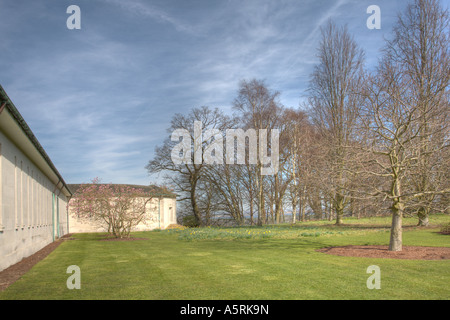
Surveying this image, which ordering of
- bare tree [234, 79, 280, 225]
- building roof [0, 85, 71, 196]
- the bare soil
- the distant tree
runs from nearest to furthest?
building roof [0, 85, 71, 196], the bare soil, the distant tree, bare tree [234, 79, 280, 225]

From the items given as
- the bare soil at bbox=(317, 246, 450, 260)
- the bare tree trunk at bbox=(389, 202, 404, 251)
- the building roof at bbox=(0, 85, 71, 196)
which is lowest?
the bare soil at bbox=(317, 246, 450, 260)

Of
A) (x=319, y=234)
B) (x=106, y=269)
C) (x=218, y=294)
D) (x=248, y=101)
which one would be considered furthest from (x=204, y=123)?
(x=218, y=294)

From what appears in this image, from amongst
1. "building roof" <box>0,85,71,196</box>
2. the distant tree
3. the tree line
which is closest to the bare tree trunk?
the tree line

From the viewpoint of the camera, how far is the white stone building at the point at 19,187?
916cm

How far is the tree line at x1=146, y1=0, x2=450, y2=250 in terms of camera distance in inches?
412

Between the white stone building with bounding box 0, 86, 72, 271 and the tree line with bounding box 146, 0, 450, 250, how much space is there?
9042 millimetres

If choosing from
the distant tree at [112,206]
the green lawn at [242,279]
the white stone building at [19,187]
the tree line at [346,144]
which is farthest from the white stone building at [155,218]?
the green lawn at [242,279]

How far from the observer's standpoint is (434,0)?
20172 mm

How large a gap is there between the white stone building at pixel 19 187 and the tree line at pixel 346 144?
9042 mm

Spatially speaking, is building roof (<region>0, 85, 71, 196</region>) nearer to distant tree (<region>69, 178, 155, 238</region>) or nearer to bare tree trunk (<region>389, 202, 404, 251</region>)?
distant tree (<region>69, 178, 155, 238</region>)

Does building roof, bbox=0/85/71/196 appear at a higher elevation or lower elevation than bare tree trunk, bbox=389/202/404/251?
higher

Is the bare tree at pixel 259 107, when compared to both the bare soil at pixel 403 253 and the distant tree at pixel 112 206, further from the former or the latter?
the bare soil at pixel 403 253

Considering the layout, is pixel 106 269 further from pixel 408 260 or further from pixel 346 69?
pixel 346 69
